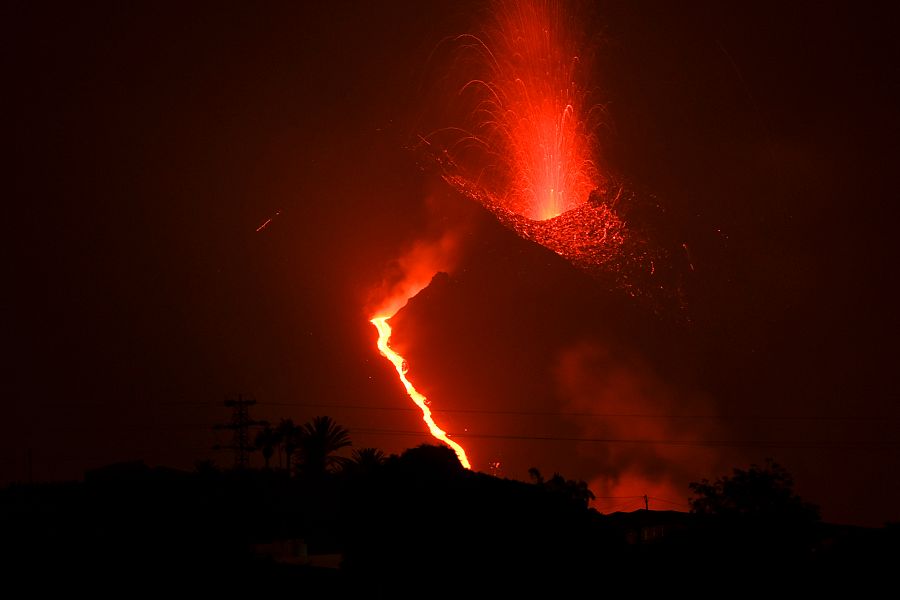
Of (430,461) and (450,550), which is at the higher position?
(430,461)

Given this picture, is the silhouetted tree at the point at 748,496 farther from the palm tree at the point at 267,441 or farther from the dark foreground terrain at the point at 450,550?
the palm tree at the point at 267,441

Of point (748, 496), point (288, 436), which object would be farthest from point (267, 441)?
point (748, 496)

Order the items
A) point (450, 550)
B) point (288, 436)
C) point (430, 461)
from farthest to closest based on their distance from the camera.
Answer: point (288, 436), point (430, 461), point (450, 550)

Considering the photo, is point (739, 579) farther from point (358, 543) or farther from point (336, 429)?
point (336, 429)

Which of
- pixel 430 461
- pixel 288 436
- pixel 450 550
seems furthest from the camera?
pixel 288 436

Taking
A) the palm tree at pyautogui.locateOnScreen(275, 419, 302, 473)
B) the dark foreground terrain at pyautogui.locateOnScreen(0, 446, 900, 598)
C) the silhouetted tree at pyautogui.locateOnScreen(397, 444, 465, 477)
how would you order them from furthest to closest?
1. the palm tree at pyautogui.locateOnScreen(275, 419, 302, 473)
2. the silhouetted tree at pyautogui.locateOnScreen(397, 444, 465, 477)
3. the dark foreground terrain at pyautogui.locateOnScreen(0, 446, 900, 598)

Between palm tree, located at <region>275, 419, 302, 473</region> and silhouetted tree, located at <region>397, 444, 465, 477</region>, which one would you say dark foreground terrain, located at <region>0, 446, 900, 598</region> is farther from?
palm tree, located at <region>275, 419, 302, 473</region>

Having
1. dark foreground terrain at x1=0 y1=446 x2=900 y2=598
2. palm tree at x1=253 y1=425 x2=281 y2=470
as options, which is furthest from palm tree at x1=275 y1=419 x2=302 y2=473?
dark foreground terrain at x1=0 y1=446 x2=900 y2=598

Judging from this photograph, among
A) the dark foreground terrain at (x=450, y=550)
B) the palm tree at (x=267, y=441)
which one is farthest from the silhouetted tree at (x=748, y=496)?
the palm tree at (x=267, y=441)

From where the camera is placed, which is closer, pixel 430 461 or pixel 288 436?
pixel 430 461

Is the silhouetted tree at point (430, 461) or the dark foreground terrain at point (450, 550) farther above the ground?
the silhouetted tree at point (430, 461)

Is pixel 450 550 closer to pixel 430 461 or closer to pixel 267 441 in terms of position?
pixel 430 461
